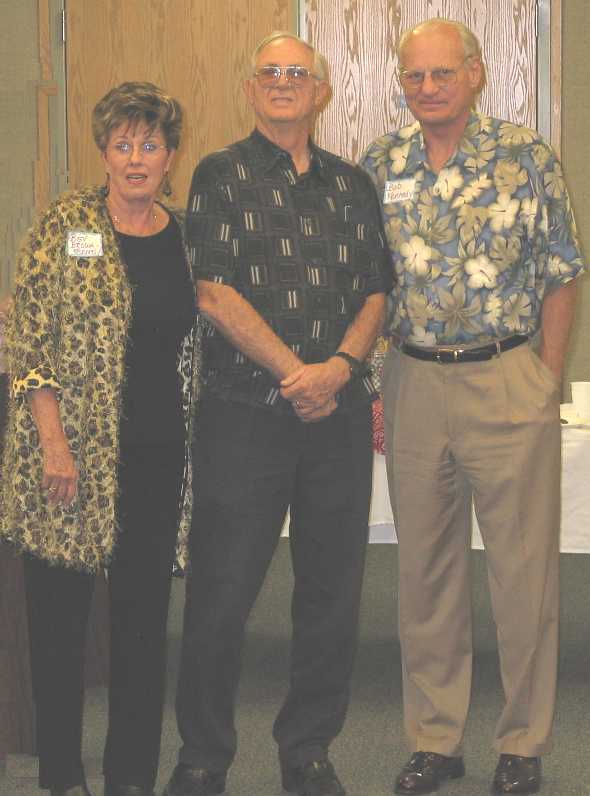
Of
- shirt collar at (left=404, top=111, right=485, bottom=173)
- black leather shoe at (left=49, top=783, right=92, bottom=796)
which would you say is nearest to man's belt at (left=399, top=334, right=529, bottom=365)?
shirt collar at (left=404, top=111, right=485, bottom=173)

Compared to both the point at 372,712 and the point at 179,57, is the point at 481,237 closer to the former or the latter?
the point at 372,712

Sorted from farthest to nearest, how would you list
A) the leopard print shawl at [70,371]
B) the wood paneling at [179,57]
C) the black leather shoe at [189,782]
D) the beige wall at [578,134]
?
1. the wood paneling at [179,57]
2. the beige wall at [578,134]
3. the black leather shoe at [189,782]
4. the leopard print shawl at [70,371]

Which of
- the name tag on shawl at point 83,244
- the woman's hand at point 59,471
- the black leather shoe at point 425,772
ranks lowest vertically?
the black leather shoe at point 425,772

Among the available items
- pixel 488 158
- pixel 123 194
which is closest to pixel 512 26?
pixel 488 158

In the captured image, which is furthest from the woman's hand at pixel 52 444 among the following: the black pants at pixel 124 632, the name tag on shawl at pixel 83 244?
the name tag on shawl at pixel 83 244

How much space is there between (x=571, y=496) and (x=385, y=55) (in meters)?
3.02

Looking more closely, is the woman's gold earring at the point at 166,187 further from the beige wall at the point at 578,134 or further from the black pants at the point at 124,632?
the beige wall at the point at 578,134

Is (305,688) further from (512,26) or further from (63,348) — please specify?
(512,26)

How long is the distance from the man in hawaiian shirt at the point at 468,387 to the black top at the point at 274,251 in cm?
18

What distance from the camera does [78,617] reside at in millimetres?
2389

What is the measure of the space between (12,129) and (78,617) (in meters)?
3.93

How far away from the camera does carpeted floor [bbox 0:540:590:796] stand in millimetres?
2783

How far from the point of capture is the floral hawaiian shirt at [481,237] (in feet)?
8.53

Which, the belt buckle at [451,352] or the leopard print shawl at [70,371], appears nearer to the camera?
the leopard print shawl at [70,371]
